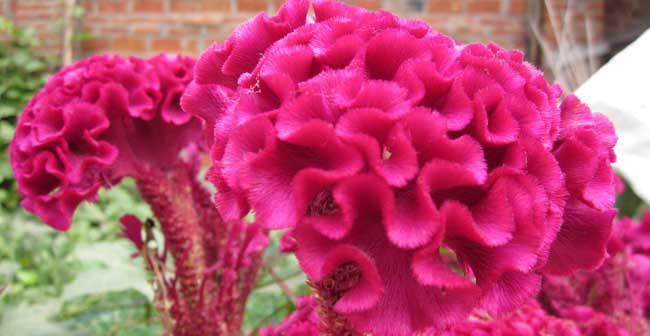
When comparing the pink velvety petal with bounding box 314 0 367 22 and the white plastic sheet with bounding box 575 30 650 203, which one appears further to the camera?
the white plastic sheet with bounding box 575 30 650 203

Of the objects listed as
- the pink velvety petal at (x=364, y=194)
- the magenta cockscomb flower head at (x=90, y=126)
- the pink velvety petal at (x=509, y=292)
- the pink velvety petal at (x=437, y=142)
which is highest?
the pink velvety petal at (x=437, y=142)

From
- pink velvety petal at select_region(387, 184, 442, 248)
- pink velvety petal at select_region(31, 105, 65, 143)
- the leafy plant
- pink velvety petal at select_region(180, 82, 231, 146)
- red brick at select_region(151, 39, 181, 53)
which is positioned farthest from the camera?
red brick at select_region(151, 39, 181, 53)

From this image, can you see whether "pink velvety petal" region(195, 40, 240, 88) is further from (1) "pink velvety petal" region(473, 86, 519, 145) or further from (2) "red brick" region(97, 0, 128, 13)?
(2) "red brick" region(97, 0, 128, 13)

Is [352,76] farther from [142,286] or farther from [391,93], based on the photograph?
[142,286]

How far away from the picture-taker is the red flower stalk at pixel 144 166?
552 mm

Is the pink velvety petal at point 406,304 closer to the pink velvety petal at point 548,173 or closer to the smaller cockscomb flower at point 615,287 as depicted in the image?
the pink velvety petal at point 548,173

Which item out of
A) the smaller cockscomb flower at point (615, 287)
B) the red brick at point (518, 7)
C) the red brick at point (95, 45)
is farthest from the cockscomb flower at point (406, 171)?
the red brick at point (95, 45)

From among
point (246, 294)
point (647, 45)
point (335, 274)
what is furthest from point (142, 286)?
point (647, 45)

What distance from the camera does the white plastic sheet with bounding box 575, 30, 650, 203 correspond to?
0.56 meters

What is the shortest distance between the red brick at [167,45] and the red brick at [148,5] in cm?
11

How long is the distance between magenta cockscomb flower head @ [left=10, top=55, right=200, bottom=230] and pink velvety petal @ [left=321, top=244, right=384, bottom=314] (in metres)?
0.35

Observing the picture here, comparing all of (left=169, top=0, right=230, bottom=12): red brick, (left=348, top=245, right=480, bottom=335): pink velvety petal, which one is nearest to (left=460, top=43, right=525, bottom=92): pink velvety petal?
(left=348, top=245, right=480, bottom=335): pink velvety petal

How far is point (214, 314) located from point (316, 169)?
35 centimetres

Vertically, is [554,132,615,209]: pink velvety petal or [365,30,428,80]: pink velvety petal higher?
[365,30,428,80]: pink velvety petal
